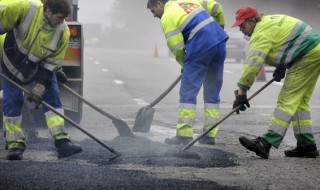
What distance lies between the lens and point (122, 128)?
28.1 feet

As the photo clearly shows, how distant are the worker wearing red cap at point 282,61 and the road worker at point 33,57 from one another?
1.57 metres

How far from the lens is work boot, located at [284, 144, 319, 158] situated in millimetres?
7363

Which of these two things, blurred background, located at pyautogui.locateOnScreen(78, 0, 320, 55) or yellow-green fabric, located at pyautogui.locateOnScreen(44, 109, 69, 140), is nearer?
yellow-green fabric, located at pyautogui.locateOnScreen(44, 109, 69, 140)

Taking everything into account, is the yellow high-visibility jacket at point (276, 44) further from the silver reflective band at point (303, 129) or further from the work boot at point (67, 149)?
the work boot at point (67, 149)

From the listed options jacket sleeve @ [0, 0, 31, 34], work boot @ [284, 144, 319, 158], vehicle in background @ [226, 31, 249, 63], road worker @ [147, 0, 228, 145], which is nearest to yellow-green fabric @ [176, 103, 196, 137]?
road worker @ [147, 0, 228, 145]

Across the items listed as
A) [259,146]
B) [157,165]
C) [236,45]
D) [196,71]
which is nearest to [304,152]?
[259,146]

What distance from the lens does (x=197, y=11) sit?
806cm

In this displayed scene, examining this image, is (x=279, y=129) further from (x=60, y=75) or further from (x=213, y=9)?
(x=60, y=75)

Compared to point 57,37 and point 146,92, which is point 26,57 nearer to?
point 57,37

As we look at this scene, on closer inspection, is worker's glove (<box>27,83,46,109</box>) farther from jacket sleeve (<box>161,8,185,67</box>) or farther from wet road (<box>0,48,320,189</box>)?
jacket sleeve (<box>161,8,185,67</box>)

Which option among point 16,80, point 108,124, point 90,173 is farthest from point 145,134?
point 90,173

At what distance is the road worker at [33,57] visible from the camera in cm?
685

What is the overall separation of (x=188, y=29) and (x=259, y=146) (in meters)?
1.48

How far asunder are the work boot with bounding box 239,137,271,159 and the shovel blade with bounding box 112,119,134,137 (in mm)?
1679
